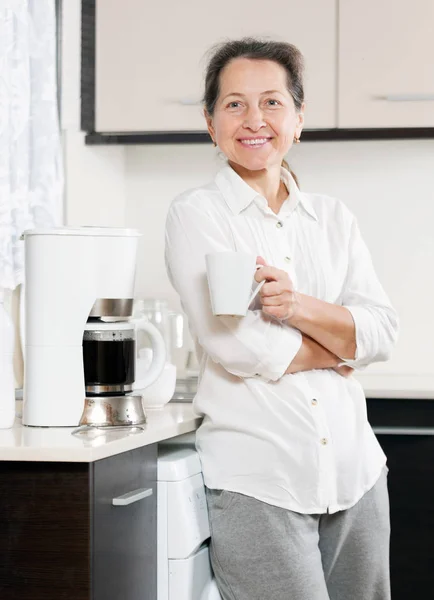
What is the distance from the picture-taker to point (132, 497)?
4.94 ft

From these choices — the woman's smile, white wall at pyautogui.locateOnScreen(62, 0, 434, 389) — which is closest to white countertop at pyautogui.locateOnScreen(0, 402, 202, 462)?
the woman's smile

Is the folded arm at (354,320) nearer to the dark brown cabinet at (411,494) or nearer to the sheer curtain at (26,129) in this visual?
the dark brown cabinet at (411,494)

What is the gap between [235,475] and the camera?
1.60 metres

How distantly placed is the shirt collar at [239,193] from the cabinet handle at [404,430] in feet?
2.66

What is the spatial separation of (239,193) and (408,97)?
1108mm

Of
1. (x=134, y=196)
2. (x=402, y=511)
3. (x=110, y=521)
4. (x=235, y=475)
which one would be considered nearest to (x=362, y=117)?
(x=134, y=196)

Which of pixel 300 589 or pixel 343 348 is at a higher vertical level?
pixel 343 348

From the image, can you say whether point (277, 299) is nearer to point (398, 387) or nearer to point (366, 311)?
point (366, 311)

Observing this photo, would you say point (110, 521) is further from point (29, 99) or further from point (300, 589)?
point (29, 99)

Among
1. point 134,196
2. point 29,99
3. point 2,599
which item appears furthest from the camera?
point 134,196

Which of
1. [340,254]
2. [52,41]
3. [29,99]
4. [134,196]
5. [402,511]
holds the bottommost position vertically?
[402,511]

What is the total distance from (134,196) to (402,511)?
4.51 ft

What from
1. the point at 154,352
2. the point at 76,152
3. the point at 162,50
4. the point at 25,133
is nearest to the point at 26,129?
the point at 25,133

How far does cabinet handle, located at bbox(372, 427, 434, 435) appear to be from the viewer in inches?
93.5
